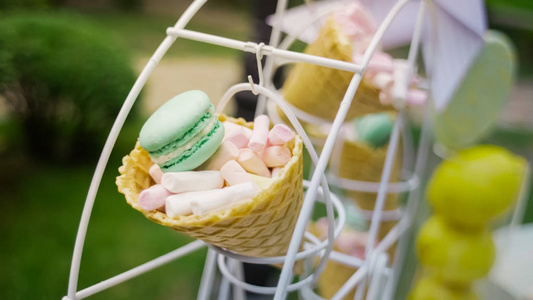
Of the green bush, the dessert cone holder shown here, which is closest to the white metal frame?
the dessert cone holder

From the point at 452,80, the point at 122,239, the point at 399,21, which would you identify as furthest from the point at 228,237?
the point at 122,239

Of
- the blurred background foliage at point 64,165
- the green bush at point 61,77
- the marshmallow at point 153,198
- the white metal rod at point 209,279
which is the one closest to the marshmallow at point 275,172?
the marshmallow at point 153,198

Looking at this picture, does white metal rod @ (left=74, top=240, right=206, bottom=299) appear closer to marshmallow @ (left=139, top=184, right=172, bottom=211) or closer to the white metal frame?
the white metal frame

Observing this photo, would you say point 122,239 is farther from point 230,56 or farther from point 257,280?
point 230,56

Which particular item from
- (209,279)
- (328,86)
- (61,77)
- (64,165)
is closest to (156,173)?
(209,279)

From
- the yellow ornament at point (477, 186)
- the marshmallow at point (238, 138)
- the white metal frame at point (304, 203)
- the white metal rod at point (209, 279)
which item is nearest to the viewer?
the white metal frame at point (304, 203)

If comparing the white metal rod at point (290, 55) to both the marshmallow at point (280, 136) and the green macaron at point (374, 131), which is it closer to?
the marshmallow at point (280, 136)
